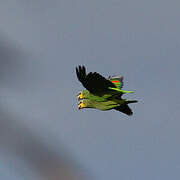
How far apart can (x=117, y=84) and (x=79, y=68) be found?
1813 mm

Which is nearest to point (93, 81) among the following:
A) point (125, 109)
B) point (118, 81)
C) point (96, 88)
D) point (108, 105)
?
point (96, 88)

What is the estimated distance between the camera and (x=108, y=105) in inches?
677

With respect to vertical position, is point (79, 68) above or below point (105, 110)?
above

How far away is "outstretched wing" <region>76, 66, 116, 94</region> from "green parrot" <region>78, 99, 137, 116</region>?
1.26 feet

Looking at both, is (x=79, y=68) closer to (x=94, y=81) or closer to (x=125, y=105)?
(x=94, y=81)

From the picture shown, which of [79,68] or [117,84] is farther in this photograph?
[117,84]

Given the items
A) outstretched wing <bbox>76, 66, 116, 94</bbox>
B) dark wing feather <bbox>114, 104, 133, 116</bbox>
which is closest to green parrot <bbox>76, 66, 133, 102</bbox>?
outstretched wing <bbox>76, 66, 116, 94</bbox>

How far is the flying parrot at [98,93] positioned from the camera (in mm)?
17156

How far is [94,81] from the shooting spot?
17.4m

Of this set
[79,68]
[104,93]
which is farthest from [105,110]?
[79,68]

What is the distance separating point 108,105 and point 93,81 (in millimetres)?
937

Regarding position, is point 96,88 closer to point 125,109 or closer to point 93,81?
point 93,81

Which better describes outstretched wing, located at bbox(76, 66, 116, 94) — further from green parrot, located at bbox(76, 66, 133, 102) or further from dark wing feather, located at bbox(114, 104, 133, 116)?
dark wing feather, located at bbox(114, 104, 133, 116)

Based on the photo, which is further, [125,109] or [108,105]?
[125,109]
